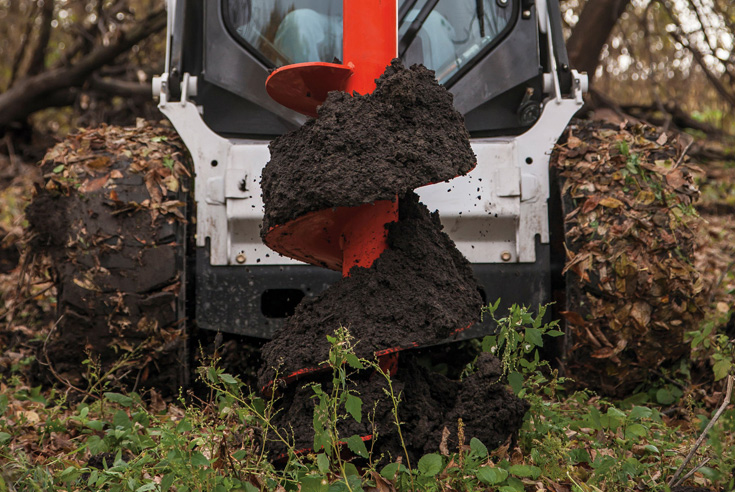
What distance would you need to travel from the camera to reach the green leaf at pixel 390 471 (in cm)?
192

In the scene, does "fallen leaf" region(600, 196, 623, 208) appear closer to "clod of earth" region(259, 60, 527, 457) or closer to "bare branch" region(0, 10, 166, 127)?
"clod of earth" region(259, 60, 527, 457)

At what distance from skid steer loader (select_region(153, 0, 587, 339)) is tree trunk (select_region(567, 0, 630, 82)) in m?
3.36

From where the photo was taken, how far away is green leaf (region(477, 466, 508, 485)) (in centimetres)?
188

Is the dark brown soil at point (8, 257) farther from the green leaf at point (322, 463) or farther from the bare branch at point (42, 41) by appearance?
the green leaf at point (322, 463)

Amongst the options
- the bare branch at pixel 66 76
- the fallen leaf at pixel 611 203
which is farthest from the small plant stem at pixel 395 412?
the bare branch at pixel 66 76

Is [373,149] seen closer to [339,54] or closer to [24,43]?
[339,54]

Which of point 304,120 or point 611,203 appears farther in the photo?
point 304,120

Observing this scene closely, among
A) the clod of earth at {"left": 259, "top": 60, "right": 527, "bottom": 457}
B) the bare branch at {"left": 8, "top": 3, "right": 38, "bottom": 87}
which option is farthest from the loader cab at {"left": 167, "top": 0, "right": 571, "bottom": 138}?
the bare branch at {"left": 8, "top": 3, "right": 38, "bottom": 87}

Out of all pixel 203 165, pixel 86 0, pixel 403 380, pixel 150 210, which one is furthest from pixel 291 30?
pixel 86 0

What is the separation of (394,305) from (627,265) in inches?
40.1

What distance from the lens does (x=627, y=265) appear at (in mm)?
2699

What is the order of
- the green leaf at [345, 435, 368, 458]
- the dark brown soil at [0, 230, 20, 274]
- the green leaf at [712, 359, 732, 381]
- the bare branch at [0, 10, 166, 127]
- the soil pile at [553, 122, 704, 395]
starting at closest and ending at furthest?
the green leaf at [345, 435, 368, 458] < the green leaf at [712, 359, 732, 381] < the soil pile at [553, 122, 704, 395] < the dark brown soil at [0, 230, 20, 274] < the bare branch at [0, 10, 166, 127]

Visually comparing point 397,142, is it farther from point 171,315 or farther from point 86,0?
point 86,0

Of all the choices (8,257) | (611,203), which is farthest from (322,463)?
(8,257)
